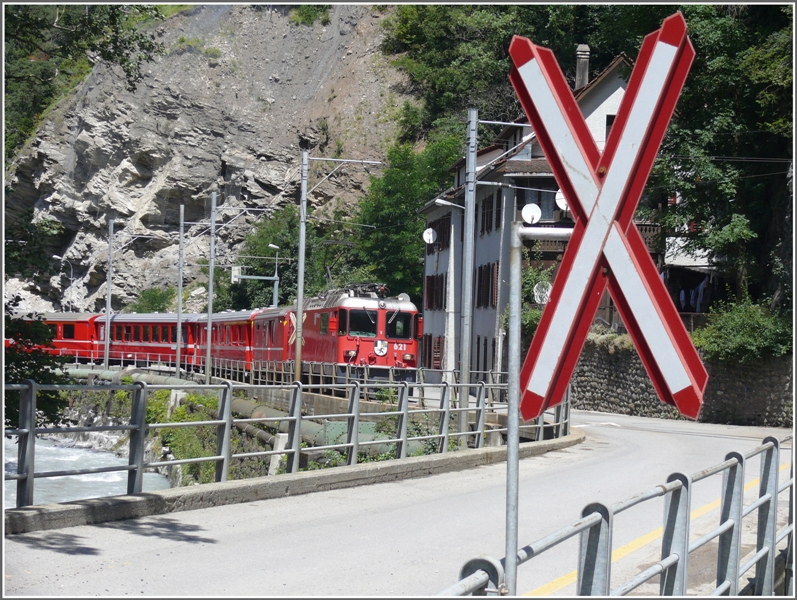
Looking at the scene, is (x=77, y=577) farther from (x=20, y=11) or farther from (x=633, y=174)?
(x=20, y=11)

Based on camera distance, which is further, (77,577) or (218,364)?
(218,364)

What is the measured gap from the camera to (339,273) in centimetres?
7438

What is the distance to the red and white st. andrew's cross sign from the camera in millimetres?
3104

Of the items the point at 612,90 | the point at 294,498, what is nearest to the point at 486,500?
the point at 294,498

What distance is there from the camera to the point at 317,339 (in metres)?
39.4

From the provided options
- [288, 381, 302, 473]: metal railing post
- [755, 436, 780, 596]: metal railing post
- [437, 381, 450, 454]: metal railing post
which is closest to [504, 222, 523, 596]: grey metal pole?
[755, 436, 780, 596]: metal railing post

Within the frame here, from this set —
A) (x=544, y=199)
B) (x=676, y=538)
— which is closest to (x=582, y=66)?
(x=544, y=199)

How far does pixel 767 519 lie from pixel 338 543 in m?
4.01

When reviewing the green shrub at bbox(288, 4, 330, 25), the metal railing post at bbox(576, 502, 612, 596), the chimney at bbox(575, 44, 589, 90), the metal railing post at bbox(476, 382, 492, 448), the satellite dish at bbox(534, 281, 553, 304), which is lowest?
the metal railing post at bbox(476, 382, 492, 448)

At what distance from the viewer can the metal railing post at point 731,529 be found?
21.8ft

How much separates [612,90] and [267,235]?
135 ft

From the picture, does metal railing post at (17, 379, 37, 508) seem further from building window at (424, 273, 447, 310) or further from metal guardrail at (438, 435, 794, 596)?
building window at (424, 273, 447, 310)

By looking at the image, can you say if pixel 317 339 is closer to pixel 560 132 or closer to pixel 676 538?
pixel 676 538

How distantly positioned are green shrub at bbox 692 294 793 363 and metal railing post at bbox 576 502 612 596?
1157 inches
